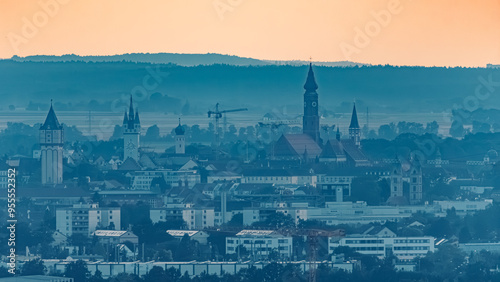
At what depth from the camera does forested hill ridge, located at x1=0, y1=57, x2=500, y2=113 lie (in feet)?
405

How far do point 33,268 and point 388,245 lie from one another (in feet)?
28.5

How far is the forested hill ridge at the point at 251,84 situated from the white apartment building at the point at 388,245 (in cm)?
7320

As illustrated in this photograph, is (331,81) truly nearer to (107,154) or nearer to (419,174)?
(107,154)

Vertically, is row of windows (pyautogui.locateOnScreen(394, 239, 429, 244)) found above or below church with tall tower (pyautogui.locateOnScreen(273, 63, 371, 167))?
below

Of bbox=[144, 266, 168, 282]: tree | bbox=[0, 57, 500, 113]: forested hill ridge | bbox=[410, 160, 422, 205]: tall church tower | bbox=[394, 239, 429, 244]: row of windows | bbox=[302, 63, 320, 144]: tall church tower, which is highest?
bbox=[0, 57, 500, 113]: forested hill ridge

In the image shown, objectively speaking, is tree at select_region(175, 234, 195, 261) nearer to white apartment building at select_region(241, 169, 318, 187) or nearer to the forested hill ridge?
white apartment building at select_region(241, 169, 318, 187)

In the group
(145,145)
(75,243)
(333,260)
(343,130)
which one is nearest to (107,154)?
(145,145)

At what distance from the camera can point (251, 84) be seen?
137 meters

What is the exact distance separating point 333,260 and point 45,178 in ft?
89.1

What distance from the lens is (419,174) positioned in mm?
62500

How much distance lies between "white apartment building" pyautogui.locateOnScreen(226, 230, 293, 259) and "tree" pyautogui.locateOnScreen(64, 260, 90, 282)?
4790 millimetres

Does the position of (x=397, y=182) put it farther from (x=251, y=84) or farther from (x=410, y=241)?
(x=251, y=84)

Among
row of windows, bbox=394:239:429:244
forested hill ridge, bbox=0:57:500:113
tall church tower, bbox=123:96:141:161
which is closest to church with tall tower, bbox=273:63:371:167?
tall church tower, bbox=123:96:141:161

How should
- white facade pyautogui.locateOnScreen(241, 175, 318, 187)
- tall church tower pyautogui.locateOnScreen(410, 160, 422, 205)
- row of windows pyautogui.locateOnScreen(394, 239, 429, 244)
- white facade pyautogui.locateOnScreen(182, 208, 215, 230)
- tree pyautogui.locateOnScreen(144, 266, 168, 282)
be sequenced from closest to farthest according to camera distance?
1. tree pyautogui.locateOnScreen(144, 266, 168, 282)
2. row of windows pyautogui.locateOnScreen(394, 239, 429, 244)
3. white facade pyautogui.locateOnScreen(182, 208, 215, 230)
4. tall church tower pyautogui.locateOnScreen(410, 160, 422, 205)
5. white facade pyautogui.locateOnScreen(241, 175, 318, 187)
